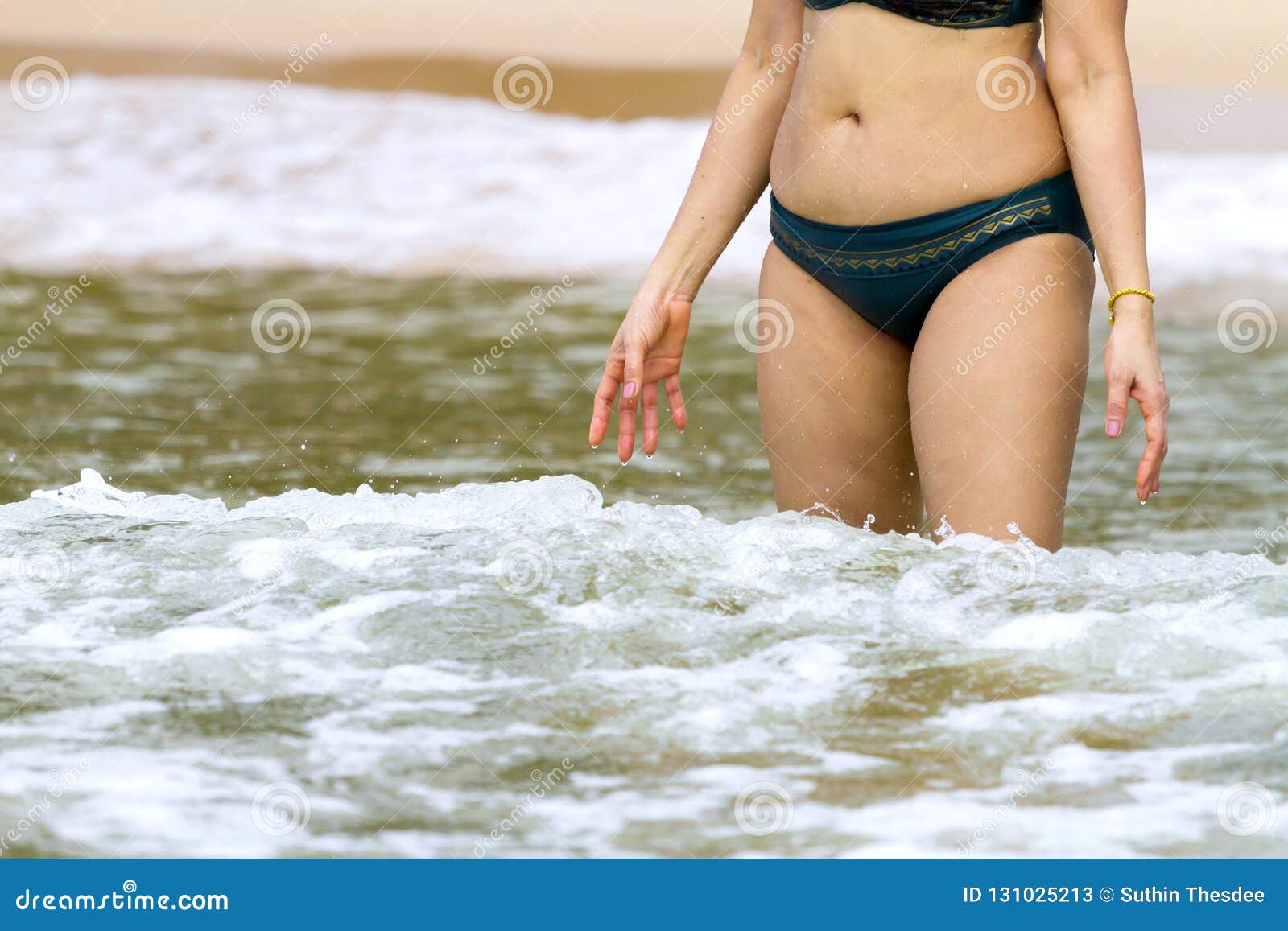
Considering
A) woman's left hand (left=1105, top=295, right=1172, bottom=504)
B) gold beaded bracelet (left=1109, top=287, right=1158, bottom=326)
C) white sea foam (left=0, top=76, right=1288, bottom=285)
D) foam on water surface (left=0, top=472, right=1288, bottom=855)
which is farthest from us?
white sea foam (left=0, top=76, right=1288, bottom=285)

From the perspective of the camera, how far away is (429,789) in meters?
1.90

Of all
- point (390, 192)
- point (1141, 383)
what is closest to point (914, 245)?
A: point (1141, 383)

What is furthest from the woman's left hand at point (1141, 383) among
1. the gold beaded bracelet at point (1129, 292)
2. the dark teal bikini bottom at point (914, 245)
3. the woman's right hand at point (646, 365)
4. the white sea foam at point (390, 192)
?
the white sea foam at point (390, 192)

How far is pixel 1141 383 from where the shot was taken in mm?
2170

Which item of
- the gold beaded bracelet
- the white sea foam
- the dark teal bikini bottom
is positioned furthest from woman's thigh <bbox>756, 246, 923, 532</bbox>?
the white sea foam

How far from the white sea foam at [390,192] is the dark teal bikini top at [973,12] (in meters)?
6.68

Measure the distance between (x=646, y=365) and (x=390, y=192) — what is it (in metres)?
9.78

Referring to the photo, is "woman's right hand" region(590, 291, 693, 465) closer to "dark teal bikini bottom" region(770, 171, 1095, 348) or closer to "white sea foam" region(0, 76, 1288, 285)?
"dark teal bikini bottom" region(770, 171, 1095, 348)

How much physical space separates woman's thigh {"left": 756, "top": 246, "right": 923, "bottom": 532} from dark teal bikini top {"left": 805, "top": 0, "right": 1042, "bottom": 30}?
430 mm

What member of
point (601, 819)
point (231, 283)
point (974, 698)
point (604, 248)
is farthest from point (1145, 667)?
point (604, 248)

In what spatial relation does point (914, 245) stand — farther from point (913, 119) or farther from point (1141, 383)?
point (1141, 383)

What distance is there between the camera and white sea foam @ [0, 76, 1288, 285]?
9.89m

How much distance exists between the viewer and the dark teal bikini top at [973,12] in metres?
2.32

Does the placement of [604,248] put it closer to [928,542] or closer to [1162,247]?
[1162,247]
